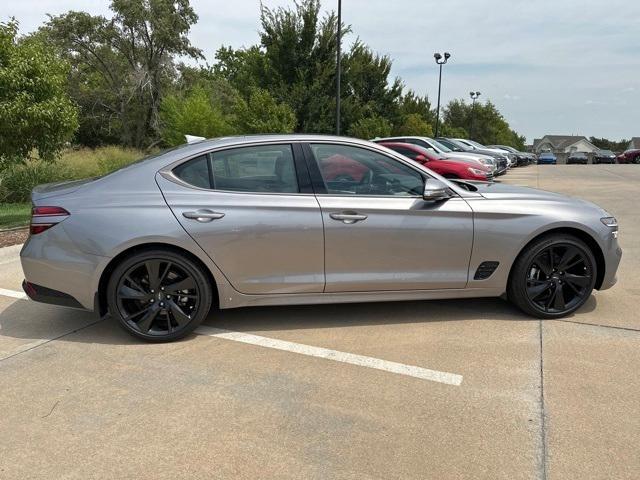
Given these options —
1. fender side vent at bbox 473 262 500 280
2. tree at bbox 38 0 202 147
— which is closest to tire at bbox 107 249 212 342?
fender side vent at bbox 473 262 500 280

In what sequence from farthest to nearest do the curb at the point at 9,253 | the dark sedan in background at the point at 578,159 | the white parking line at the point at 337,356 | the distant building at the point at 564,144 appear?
the distant building at the point at 564,144 < the dark sedan in background at the point at 578,159 < the curb at the point at 9,253 < the white parking line at the point at 337,356

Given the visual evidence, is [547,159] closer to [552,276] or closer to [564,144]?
[552,276]

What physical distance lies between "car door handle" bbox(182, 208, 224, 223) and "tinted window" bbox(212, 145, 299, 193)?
240mm

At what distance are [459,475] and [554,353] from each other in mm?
1640

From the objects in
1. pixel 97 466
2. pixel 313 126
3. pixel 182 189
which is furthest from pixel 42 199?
pixel 313 126

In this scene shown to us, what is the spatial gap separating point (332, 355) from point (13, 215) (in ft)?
29.7

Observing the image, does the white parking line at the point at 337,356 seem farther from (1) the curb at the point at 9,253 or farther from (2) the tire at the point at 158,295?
(1) the curb at the point at 9,253

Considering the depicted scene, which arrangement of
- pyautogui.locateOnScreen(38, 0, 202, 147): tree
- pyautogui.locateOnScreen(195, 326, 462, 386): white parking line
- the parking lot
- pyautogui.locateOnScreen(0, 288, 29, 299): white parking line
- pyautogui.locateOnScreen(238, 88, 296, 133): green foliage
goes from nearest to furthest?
the parking lot
pyautogui.locateOnScreen(195, 326, 462, 386): white parking line
pyautogui.locateOnScreen(0, 288, 29, 299): white parking line
pyautogui.locateOnScreen(238, 88, 296, 133): green foliage
pyautogui.locateOnScreen(38, 0, 202, 147): tree

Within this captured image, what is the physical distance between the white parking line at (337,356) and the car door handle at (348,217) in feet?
3.19

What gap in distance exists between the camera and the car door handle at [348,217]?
12.8ft

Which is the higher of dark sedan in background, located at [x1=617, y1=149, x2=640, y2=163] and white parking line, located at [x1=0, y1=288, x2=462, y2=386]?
white parking line, located at [x1=0, y1=288, x2=462, y2=386]

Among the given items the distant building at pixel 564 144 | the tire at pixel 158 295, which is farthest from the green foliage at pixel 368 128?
the distant building at pixel 564 144

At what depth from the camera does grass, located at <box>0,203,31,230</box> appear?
9049 millimetres

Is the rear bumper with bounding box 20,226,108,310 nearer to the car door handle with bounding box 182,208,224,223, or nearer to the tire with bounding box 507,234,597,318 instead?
the car door handle with bounding box 182,208,224,223
